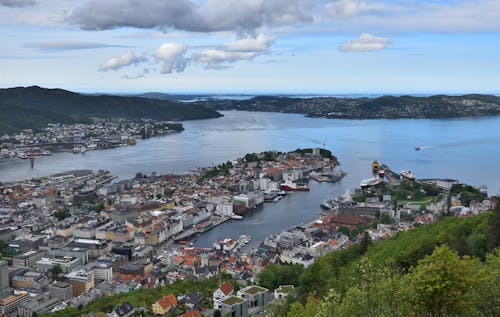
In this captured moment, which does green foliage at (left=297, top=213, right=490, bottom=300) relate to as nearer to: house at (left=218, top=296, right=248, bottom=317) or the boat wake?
house at (left=218, top=296, right=248, bottom=317)

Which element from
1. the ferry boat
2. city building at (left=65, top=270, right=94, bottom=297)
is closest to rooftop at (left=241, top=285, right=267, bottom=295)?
city building at (left=65, top=270, right=94, bottom=297)

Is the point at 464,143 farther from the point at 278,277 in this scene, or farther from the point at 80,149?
the point at 278,277

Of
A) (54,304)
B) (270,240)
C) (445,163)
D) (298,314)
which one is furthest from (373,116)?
(298,314)

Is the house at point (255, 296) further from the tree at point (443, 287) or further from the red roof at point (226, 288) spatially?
the tree at point (443, 287)

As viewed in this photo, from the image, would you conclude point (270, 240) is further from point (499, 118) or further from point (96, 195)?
point (499, 118)

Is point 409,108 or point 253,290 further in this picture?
point 409,108


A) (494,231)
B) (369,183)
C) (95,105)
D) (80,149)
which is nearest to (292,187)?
(369,183)
